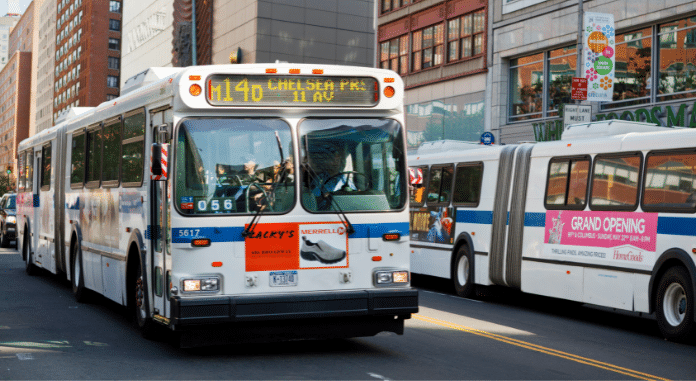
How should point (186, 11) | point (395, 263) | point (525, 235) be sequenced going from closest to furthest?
point (395, 263) → point (525, 235) → point (186, 11)

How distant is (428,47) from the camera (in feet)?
122

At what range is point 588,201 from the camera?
45.6 feet

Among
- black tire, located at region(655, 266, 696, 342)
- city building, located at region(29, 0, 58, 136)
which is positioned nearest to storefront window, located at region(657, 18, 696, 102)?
black tire, located at region(655, 266, 696, 342)

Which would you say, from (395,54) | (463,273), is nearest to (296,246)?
(463,273)

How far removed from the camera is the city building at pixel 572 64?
24.0 m

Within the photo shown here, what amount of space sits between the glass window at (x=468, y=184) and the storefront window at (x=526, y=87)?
12727 mm

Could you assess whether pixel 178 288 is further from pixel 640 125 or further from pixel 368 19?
pixel 368 19

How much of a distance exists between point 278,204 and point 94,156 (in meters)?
5.37

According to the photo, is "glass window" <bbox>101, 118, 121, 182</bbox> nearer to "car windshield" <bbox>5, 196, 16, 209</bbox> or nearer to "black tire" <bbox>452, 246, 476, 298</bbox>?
"black tire" <bbox>452, 246, 476, 298</bbox>

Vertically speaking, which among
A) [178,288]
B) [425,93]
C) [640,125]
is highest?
[425,93]

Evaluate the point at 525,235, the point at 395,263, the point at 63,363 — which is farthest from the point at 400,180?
the point at 525,235

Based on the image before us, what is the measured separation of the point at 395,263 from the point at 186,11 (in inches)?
2665

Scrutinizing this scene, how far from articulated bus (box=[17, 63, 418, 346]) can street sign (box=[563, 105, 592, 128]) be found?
11.7 meters

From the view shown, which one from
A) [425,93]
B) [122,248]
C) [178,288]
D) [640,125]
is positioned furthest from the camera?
[425,93]
